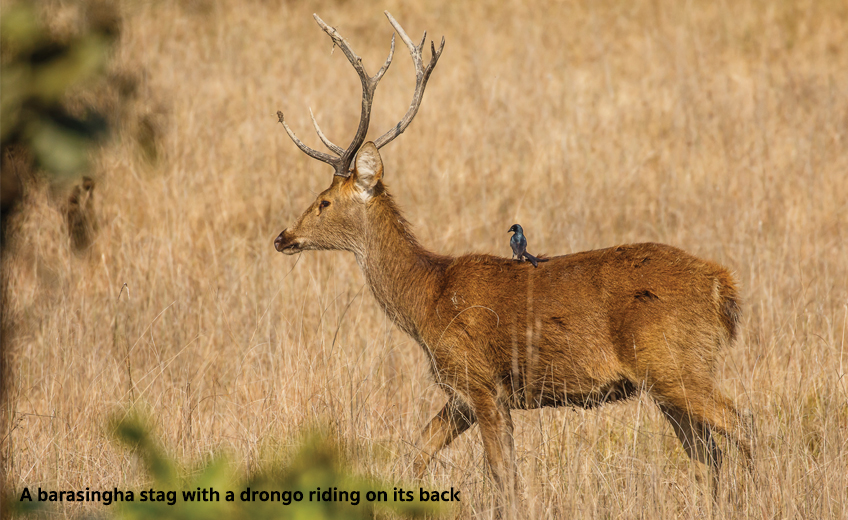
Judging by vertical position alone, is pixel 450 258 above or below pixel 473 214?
below

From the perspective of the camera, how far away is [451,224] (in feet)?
31.6

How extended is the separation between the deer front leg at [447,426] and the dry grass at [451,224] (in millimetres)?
158

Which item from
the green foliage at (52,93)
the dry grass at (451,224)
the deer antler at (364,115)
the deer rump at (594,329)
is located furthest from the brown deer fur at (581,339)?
the green foliage at (52,93)

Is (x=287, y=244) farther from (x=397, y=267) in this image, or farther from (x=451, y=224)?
(x=451, y=224)

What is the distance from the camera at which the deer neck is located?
491 centimetres

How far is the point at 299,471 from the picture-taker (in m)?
1.25

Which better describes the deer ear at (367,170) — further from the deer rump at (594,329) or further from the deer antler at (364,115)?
the deer rump at (594,329)

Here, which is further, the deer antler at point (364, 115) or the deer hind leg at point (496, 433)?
the deer antler at point (364, 115)

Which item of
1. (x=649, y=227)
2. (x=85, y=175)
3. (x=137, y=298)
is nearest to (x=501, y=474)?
(x=85, y=175)

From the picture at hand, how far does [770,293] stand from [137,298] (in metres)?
5.24

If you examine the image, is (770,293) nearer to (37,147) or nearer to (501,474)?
(501,474)

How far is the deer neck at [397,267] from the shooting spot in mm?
4906

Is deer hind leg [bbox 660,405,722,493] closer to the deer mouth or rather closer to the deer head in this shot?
the deer head

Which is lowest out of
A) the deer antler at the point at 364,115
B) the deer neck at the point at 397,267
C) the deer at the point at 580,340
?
the deer at the point at 580,340
